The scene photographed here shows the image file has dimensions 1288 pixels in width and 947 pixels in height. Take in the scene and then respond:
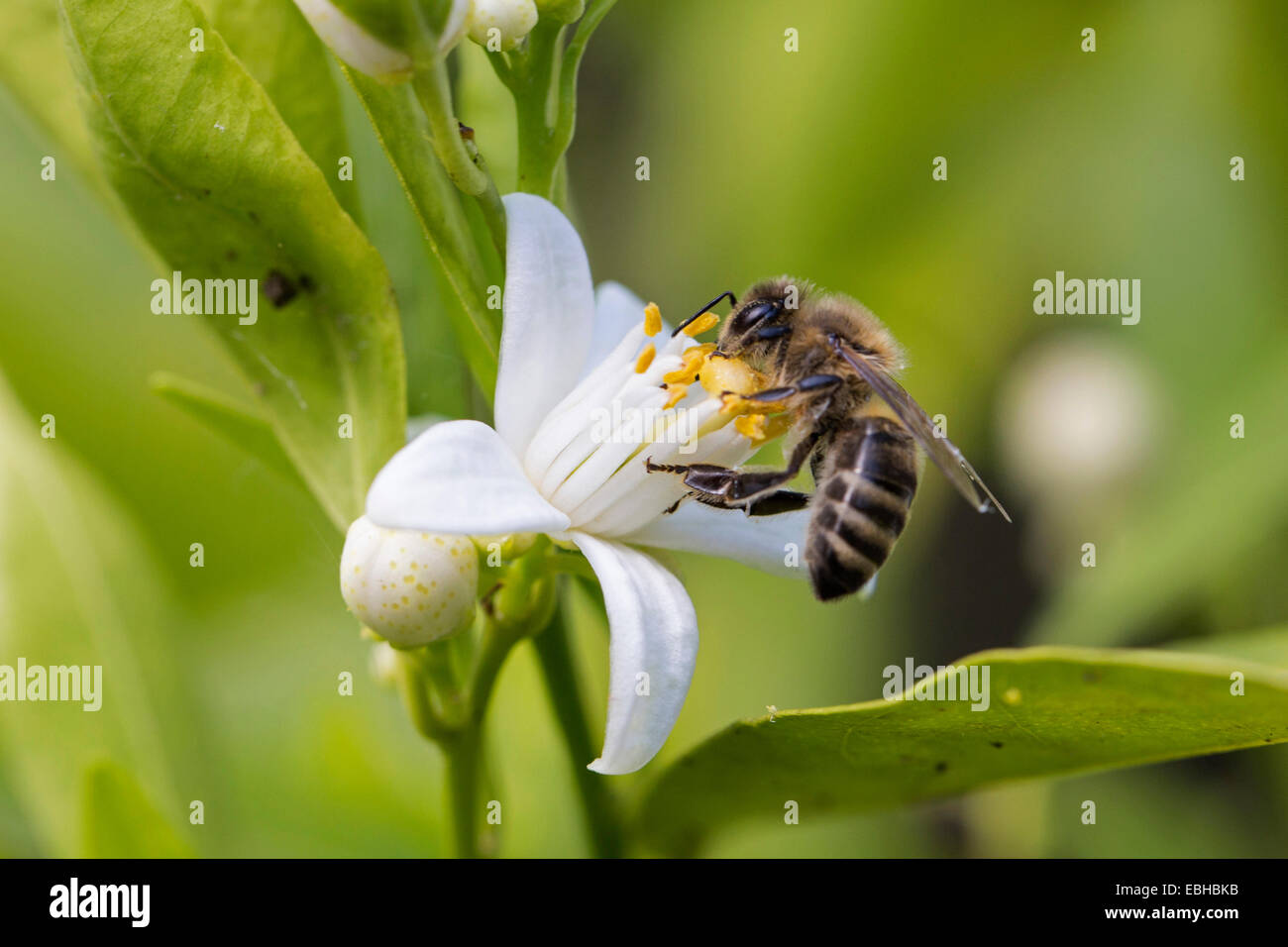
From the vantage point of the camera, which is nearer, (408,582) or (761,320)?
(408,582)

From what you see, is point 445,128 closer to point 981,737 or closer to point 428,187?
point 428,187

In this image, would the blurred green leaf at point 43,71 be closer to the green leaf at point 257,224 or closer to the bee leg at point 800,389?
the green leaf at point 257,224

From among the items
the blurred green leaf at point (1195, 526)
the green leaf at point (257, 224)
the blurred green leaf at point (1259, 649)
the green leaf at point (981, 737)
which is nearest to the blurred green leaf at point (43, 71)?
the green leaf at point (257, 224)

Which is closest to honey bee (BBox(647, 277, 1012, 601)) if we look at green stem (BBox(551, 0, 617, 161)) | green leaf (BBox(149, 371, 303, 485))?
green stem (BBox(551, 0, 617, 161))

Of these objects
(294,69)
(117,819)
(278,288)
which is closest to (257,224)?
(278,288)

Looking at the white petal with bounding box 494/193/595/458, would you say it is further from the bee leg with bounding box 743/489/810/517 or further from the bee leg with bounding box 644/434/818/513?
the bee leg with bounding box 743/489/810/517

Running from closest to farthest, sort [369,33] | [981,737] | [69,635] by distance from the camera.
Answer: [369,33] → [981,737] → [69,635]
